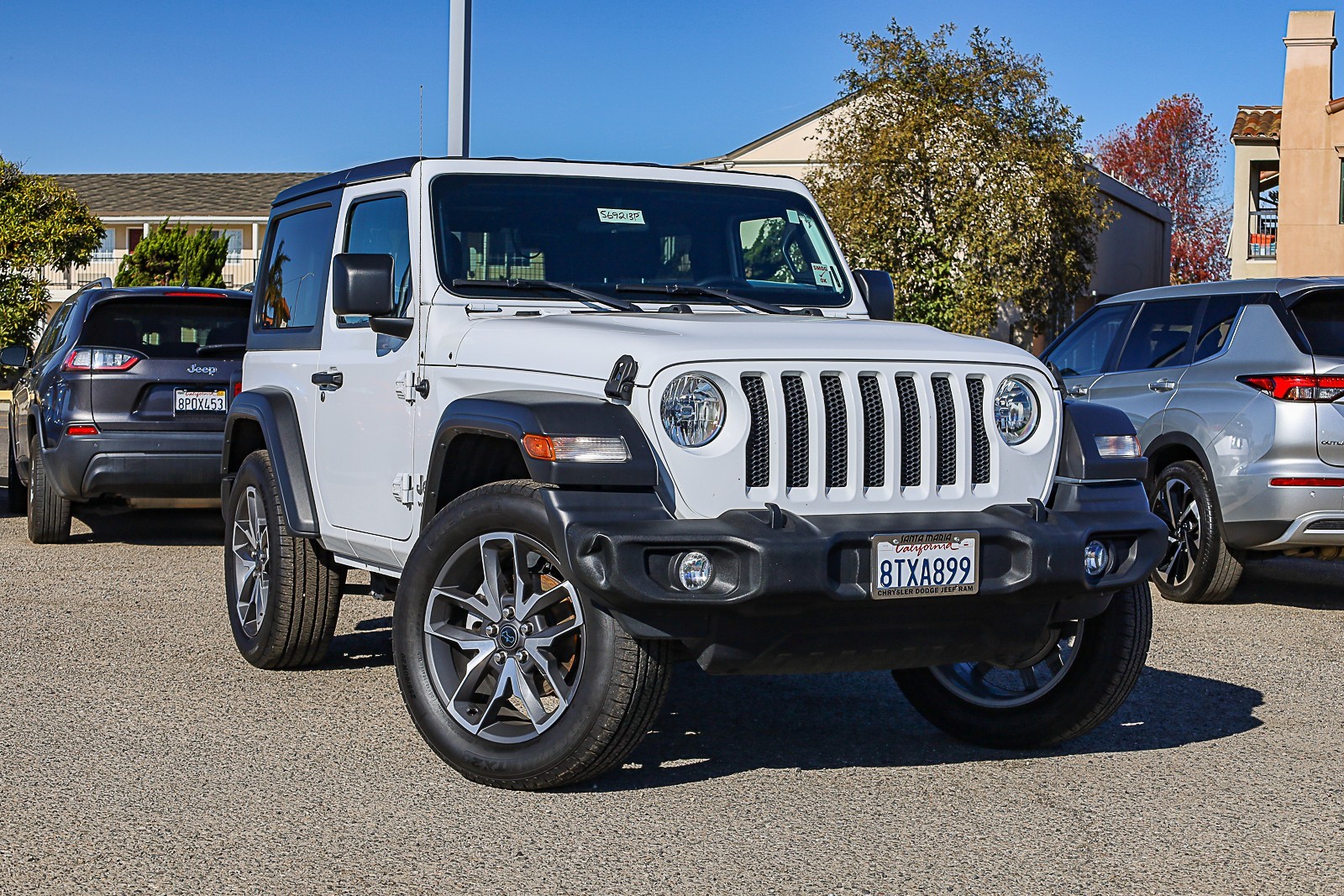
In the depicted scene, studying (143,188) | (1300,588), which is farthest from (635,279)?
(143,188)

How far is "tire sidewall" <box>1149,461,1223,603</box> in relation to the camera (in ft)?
29.1

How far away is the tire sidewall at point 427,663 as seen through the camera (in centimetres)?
462

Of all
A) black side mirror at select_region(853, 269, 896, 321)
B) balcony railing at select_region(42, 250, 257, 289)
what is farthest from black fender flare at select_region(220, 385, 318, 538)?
balcony railing at select_region(42, 250, 257, 289)

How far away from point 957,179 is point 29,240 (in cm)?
1797

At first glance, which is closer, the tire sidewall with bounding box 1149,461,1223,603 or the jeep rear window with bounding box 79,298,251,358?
the tire sidewall with bounding box 1149,461,1223,603

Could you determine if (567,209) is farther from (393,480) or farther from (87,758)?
(87,758)

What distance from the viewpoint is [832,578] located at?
456cm

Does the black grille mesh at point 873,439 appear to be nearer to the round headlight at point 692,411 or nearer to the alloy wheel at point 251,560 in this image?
the round headlight at point 692,411

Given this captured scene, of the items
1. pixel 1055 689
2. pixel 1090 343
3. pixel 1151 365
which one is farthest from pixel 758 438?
pixel 1090 343

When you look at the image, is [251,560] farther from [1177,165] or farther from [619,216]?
[1177,165]

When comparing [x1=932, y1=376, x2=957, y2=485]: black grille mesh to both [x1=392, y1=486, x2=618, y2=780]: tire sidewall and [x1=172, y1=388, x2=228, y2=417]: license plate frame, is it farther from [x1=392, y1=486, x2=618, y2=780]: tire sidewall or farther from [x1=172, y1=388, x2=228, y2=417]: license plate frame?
[x1=172, y1=388, x2=228, y2=417]: license plate frame

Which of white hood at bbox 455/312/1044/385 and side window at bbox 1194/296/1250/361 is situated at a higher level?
side window at bbox 1194/296/1250/361

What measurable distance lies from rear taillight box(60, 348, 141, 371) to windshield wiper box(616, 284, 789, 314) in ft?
18.5

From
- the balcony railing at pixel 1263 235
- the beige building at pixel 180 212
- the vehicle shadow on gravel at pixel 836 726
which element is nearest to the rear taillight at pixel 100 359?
the vehicle shadow on gravel at pixel 836 726
